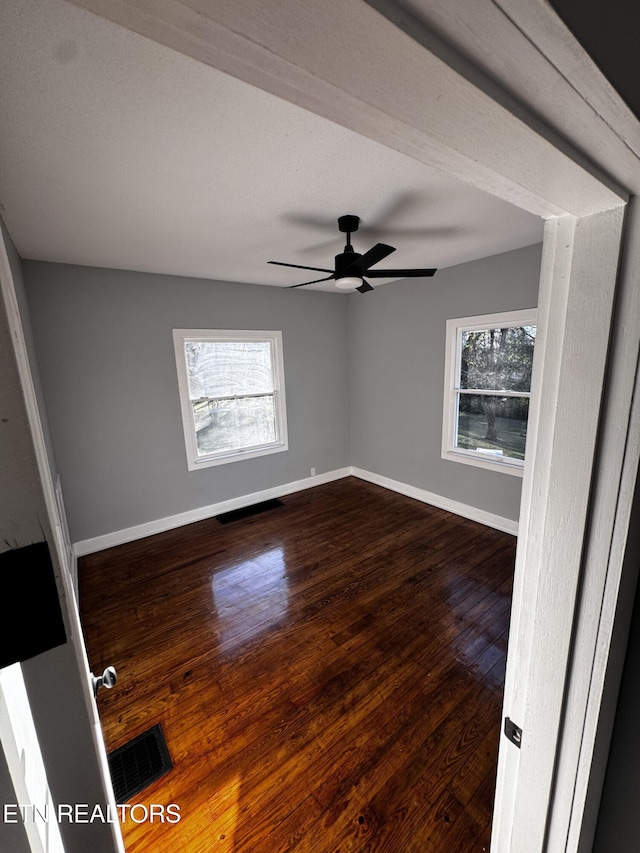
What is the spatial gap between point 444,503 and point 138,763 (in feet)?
10.8

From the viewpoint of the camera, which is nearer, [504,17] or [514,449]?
[504,17]

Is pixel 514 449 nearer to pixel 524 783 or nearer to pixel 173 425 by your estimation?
pixel 524 783

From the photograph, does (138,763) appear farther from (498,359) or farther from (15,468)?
(498,359)

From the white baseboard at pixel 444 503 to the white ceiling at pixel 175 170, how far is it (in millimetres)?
2498

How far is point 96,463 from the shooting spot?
3209 mm

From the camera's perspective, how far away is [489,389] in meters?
3.41

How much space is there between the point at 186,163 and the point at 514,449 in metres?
3.34

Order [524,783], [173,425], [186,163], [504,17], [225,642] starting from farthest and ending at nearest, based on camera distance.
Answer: [173,425] → [225,642] → [186,163] → [524,783] → [504,17]

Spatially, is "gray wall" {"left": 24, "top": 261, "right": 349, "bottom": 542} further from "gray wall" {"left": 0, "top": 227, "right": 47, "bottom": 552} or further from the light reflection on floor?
"gray wall" {"left": 0, "top": 227, "right": 47, "bottom": 552}

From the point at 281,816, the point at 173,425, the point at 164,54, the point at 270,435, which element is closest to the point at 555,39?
the point at 164,54

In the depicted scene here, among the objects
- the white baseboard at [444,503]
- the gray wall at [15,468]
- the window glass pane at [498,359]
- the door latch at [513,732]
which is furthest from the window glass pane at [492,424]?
the gray wall at [15,468]

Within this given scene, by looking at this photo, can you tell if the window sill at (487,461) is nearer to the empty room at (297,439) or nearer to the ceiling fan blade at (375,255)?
the empty room at (297,439)

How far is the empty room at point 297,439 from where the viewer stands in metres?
0.46

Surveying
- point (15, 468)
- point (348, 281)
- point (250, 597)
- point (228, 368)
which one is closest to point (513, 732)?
point (15, 468)
